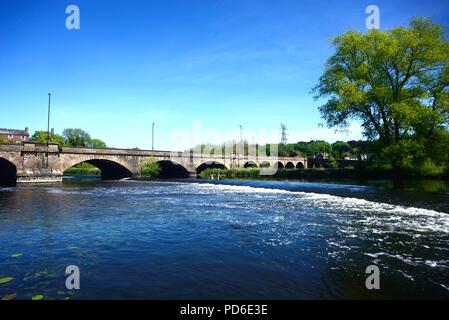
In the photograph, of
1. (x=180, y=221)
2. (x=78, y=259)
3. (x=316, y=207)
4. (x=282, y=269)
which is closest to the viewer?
(x=282, y=269)

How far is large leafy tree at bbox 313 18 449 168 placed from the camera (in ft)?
85.9

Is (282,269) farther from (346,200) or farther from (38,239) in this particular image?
(346,200)

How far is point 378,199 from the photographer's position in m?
20.1

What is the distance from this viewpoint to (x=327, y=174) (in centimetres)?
4588

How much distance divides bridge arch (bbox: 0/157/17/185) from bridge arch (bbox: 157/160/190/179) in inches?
1072

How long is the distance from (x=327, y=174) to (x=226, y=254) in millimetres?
41090

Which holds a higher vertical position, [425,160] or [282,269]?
[425,160]

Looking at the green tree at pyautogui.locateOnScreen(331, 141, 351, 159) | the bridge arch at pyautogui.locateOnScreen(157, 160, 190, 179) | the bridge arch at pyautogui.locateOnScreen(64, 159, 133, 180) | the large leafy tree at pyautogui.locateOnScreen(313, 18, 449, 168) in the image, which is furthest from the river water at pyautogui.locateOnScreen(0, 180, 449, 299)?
the green tree at pyautogui.locateOnScreen(331, 141, 351, 159)

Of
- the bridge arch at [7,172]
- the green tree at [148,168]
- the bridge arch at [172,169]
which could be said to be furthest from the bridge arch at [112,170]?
the bridge arch at [7,172]

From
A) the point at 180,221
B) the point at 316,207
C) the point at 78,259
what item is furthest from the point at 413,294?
the point at 316,207

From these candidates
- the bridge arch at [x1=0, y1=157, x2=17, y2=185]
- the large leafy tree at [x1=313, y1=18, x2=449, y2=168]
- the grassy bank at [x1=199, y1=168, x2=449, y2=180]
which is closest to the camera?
the large leafy tree at [x1=313, y1=18, x2=449, y2=168]

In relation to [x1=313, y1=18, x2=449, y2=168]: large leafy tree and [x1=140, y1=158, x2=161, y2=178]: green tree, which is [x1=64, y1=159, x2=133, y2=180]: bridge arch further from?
[x1=313, y1=18, x2=449, y2=168]: large leafy tree

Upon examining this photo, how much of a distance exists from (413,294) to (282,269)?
263 cm

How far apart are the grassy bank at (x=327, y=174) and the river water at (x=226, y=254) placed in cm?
2337
